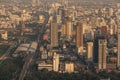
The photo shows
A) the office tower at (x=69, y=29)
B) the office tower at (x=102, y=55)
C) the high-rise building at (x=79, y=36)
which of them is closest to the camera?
the office tower at (x=102, y=55)

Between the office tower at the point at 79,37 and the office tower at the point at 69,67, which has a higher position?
the office tower at the point at 79,37

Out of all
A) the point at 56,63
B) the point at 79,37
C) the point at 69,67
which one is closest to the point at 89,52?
the point at 69,67

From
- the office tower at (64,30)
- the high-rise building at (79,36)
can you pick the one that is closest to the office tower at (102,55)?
the high-rise building at (79,36)

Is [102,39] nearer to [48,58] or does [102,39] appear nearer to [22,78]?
[48,58]

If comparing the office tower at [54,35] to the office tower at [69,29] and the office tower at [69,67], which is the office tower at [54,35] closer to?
the office tower at [69,29]

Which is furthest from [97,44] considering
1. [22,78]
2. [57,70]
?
[22,78]

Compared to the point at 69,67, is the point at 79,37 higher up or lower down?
higher up

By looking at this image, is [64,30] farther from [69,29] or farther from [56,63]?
[56,63]

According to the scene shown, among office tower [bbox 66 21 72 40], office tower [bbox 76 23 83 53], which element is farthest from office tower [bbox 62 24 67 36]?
office tower [bbox 76 23 83 53]

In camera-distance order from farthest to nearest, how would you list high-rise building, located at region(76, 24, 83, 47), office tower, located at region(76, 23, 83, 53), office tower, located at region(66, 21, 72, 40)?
office tower, located at region(66, 21, 72, 40) → high-rise building, located at region(76, 24, 83, 47) → office tower, located at region(76, 23, 83, 53)

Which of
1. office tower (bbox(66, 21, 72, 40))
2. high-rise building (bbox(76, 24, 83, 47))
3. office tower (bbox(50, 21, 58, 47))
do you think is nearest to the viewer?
high-rise building (bbox(76, 24, 83, 47))

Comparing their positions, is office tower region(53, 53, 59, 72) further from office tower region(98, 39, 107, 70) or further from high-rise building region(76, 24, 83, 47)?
high-rise building region(76, 24, 83, 47)
